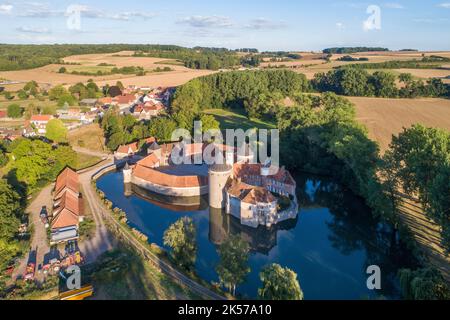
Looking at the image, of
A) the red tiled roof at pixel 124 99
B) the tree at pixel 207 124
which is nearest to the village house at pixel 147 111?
the red tiled roof at pixel 124 99

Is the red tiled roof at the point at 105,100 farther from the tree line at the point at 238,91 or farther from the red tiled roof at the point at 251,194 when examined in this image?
the red tiled roof at the point at 251,194

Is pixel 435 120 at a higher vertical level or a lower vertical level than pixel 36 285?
higher

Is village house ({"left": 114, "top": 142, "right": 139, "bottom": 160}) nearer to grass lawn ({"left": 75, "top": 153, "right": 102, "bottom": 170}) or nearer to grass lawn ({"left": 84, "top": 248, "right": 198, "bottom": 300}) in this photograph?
grass lawn ({"left": 75, "top": 153, "right": 102, "bottom": 170})

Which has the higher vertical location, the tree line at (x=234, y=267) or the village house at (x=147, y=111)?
the village house at (x=147, y=111)

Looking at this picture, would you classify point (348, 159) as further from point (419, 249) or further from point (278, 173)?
point (419, 249)

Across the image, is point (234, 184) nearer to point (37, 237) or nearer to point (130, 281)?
point (130, 281)
